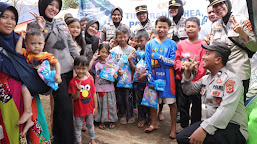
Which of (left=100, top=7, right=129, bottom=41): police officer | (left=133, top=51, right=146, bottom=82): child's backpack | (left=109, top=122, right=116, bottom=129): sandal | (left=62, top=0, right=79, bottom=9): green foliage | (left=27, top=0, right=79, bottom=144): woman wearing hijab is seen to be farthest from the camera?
(left=62, top=0, right=79, bottom=9): green foliage

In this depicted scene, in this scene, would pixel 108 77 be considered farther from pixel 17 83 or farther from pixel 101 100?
pixel 17 83

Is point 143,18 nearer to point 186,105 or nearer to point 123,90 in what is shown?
point 123,90

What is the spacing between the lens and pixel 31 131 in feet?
7.38

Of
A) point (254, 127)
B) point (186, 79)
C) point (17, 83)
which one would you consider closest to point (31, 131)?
point (17, 83)

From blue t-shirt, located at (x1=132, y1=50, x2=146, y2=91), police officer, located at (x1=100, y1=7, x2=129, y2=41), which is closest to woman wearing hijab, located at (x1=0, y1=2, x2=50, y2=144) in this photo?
blue t-shirt, located at (x1=132, y1=50, x2=146, y2=91)

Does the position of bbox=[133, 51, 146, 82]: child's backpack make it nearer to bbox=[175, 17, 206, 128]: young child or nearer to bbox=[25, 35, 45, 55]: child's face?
bbox=[175, 17, 206, 128]: young child

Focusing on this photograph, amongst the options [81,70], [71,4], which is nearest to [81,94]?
[81,70]

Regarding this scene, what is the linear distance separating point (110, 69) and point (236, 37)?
2.11m

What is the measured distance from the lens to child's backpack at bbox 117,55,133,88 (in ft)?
12.5

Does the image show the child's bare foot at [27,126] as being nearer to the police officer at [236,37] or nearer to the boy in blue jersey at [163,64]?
the boy in blue jersey at [163,64]

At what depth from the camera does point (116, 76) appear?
12.2 ft

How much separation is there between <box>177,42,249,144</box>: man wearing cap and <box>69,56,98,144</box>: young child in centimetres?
144

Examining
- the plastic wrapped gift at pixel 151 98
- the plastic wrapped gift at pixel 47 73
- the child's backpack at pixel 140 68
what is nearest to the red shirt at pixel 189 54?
the plastic wrapped gift at pixel 151 98

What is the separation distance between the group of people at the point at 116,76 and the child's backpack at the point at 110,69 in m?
0.02
